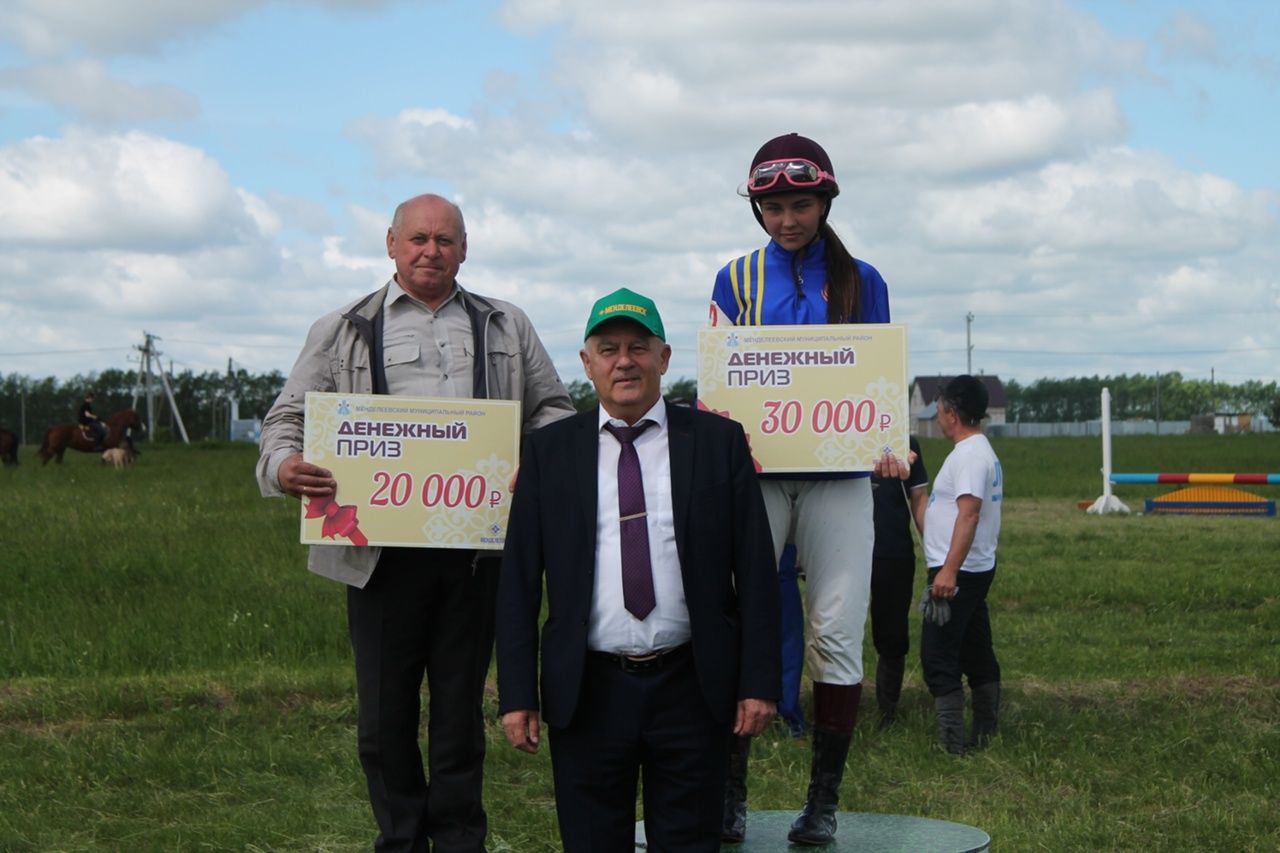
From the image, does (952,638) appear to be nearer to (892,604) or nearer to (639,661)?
(892,604)

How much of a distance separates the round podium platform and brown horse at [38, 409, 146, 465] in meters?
39.4

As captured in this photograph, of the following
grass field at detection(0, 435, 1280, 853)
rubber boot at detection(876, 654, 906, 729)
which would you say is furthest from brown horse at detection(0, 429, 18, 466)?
rubber boot at detection(876, 654, 906, 729)

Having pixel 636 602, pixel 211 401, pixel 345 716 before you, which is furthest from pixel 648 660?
pixel 211 401

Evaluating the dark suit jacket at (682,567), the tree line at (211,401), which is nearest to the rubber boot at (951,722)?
the dark suit jacket at (682,567)

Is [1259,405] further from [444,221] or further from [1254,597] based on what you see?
[444,221]

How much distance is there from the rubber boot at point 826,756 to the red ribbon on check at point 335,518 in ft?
5.28

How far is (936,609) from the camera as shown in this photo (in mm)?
7898

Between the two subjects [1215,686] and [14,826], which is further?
[1215,686]

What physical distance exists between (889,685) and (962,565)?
113 cm

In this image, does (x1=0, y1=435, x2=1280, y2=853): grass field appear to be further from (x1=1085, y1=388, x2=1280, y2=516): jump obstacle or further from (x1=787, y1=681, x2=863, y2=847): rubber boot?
(x1=1085, y1=388, x2=1280, y2=516): jump obstacle

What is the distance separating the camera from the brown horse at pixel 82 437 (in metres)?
42.3

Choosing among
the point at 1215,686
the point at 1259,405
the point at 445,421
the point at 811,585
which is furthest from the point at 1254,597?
the point at 1259,405

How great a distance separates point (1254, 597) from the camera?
1359 cm

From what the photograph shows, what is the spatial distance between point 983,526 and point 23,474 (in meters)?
29.3
